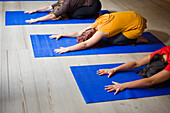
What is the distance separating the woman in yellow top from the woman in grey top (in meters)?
0.64

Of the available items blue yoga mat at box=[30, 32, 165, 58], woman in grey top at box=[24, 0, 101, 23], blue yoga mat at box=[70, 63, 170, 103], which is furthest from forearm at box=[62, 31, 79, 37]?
blue yoga mat at box=[70, 63, 170, 103]

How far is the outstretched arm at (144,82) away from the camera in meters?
2.64

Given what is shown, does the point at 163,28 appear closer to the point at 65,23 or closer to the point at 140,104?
the point at 65,23

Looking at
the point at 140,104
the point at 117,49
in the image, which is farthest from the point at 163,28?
the point at 140,104

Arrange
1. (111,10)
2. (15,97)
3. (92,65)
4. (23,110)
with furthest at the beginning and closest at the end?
(111,10), (92,65), (15,97), (23,110)

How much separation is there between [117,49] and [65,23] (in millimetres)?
1236

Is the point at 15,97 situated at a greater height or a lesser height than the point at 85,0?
lesser

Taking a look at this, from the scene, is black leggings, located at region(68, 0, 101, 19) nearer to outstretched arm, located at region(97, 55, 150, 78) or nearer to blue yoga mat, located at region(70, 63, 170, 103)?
blue yoga mat, located at region(70, 63, 170, 103)

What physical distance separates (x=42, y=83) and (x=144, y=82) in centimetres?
129

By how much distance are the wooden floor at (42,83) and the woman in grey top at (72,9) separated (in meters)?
0.33

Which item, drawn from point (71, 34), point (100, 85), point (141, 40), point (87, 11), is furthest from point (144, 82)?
point (87, 11)

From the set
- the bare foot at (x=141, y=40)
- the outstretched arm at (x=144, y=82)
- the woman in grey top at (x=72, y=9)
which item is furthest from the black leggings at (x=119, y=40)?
the outstretched arm at (x=144, y=82)

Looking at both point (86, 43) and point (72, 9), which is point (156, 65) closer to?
point (86, 43)

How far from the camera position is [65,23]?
432 cm
